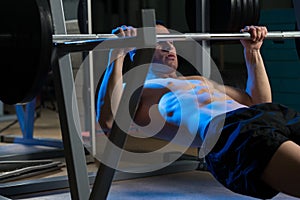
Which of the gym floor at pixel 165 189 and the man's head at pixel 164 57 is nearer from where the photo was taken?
the man's head at pixel 164 57

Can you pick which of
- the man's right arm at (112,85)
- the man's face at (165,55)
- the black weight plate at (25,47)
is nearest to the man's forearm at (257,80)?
the man's face at (165,55)

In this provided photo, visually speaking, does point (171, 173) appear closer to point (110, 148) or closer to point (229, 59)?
point (110, 148)

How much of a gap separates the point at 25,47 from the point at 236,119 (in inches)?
23.8

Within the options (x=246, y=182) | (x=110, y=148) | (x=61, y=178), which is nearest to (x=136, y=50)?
(x=110, y=148)

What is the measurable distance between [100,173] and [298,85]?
219cm

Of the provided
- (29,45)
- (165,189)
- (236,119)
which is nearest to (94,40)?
(29,45)

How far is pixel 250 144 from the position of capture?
4.37ft

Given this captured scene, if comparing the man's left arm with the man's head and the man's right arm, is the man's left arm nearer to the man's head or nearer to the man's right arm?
the man's head

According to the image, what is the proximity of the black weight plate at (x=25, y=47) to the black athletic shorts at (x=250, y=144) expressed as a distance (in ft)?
1.70

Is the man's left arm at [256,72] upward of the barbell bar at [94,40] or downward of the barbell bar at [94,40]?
downward

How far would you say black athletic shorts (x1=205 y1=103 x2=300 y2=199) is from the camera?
4.25 feet

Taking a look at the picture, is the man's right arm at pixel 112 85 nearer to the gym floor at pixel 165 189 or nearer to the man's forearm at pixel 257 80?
the man's forearm at pixel 257 80

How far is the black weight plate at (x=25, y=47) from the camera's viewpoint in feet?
4.52

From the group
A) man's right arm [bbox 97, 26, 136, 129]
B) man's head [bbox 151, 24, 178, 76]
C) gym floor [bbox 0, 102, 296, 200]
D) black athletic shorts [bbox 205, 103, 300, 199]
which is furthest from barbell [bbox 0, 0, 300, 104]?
gym floor [bbox 0, 102, 296, 200]
